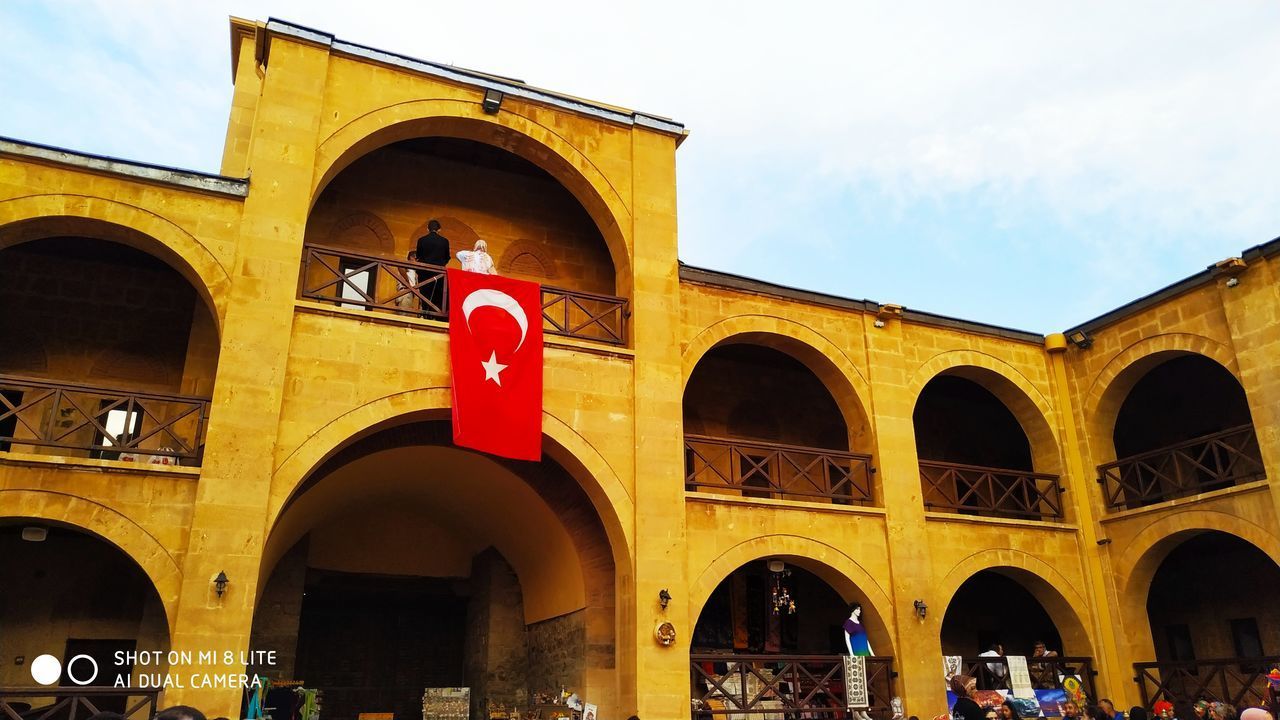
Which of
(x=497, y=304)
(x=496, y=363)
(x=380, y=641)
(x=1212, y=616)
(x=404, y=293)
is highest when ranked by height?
(x=404, y=293)

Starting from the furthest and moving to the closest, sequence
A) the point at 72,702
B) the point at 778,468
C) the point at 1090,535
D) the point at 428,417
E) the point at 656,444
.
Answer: the point at 1090,535 < the point at 778,468 < the point at 656,444 < the point at 428,417 < the point at 72,702

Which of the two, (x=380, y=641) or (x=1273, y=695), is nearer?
(x=1273, y=695)

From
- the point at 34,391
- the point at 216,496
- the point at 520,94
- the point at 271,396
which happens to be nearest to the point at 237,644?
the point at 216,496

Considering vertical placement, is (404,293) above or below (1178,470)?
above

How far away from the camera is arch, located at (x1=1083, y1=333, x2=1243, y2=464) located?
1405 cm

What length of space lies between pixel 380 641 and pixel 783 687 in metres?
6.91

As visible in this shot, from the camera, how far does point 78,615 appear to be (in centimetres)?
1164

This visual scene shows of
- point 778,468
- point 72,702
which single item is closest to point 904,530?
point 778,468

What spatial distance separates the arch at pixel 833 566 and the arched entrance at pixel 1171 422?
4540mm

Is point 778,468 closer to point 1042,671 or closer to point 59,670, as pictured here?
point 1042,671

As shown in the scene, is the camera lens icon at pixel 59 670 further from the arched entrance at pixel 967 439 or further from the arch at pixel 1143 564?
the arch at pixel 1143 564

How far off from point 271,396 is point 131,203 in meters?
2.72

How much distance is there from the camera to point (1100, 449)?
14.9m

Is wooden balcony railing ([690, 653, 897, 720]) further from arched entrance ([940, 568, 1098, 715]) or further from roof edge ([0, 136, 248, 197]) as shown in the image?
roof edge ([0, 136, 248, 197])
